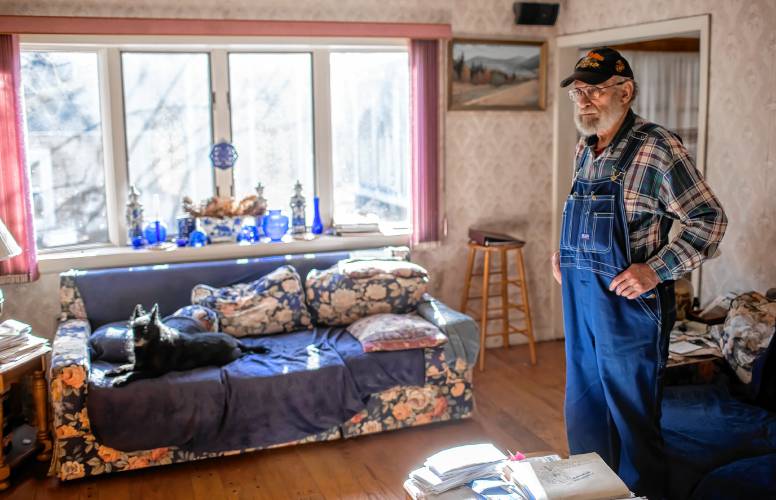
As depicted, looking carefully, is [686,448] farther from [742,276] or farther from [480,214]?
[480,214]

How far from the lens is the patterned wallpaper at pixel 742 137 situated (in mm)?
3963

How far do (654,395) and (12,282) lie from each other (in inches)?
136

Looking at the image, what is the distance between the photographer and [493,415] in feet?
14.0

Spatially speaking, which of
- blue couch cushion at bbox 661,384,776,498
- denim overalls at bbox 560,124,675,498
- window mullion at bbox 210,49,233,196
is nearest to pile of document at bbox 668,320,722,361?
blue couch cushion at bbox 661,384,776,498

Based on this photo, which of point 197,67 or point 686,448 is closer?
point 686,448

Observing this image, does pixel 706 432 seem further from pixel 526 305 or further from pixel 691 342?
pixel 526 305

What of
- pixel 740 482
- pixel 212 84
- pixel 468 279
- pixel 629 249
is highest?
pixel 212 84

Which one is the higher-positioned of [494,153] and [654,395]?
[494,153]

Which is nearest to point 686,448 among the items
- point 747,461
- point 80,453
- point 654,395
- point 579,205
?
point 747,461

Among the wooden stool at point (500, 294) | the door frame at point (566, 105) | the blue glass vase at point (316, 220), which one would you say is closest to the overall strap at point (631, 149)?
the door frame at point (566, 105)

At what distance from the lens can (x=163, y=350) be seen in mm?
3662

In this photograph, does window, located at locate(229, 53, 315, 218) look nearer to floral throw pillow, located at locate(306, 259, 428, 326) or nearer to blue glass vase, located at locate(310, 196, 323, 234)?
blue glass vase, located at locate(310, 196, 323, 234)

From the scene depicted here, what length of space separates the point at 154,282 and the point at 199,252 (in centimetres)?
40

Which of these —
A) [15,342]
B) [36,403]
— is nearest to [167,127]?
[15,342]
